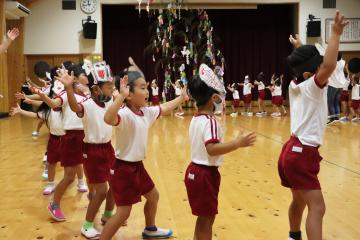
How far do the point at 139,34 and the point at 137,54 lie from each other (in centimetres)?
86

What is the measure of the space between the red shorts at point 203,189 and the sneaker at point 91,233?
114cm

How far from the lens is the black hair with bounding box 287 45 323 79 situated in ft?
8.66

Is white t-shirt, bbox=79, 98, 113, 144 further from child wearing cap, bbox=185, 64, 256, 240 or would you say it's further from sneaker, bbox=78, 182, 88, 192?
sneaker, bbox=78, 182, 88, 192

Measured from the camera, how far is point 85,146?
3512 mm

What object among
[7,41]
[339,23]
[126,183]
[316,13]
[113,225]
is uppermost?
[316,13]

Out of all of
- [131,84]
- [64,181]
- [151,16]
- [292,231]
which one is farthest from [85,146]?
[151,16]

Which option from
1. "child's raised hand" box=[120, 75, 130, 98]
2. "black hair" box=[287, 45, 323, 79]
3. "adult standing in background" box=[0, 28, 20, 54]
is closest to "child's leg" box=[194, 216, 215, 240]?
"child's raised hand" box=[120, 75, 130, 98]

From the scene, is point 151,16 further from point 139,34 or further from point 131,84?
point 131,84

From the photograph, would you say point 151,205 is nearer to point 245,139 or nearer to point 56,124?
point 245,139

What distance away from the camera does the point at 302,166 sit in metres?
2.59

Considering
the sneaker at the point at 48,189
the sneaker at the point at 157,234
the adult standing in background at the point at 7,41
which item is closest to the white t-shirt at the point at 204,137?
the sneaker at the point at 157,234

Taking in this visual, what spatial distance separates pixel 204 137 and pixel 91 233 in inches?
56.7

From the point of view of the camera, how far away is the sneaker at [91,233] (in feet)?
11.0

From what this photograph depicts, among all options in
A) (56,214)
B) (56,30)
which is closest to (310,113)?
(56,214)
